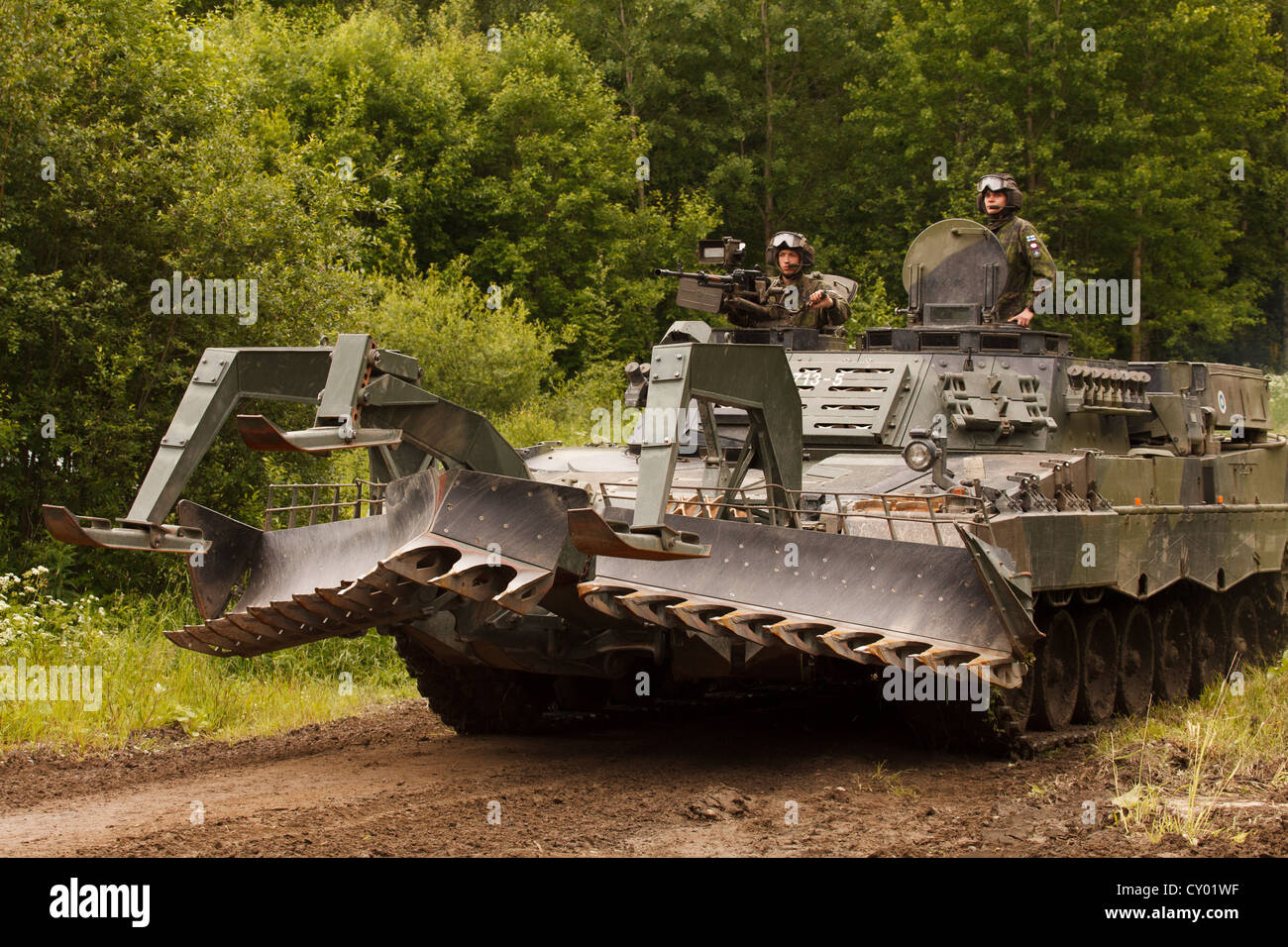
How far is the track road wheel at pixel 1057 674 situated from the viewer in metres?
9.52

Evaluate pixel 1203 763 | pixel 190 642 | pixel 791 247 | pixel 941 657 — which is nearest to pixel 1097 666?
pixel 1203 763

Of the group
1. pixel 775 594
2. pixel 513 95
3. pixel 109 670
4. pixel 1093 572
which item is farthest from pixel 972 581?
pixel 513 95

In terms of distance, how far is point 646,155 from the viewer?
32.9m

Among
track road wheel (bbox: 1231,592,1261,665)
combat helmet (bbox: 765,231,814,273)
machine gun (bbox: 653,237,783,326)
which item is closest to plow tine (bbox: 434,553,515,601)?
machine gun (bbox: 653,237,783,326)

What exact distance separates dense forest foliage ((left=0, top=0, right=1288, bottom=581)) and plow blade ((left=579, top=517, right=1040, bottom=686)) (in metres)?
7.26

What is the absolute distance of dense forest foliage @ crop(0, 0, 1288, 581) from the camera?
15.6 metres

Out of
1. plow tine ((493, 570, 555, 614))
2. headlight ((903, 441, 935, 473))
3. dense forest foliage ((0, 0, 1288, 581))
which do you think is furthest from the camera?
dense forest foliage ((0, 0, 1288, 581))

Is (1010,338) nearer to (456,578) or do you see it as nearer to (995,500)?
(995,500)

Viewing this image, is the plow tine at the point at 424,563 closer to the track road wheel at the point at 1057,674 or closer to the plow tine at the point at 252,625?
the plow tine at the point at 252,625

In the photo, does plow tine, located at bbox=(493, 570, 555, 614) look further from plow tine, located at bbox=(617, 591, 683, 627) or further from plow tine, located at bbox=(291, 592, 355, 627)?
→ plow tine, located at bbox=(291, 592, 355, 627)

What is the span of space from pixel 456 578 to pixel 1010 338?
202 inches

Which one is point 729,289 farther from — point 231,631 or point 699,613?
point 231,631

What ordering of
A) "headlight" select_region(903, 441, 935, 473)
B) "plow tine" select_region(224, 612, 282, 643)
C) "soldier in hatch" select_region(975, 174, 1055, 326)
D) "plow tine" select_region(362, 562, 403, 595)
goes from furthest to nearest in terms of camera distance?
"soldier in hatch" select_region(975, 174, 1055, 326), "headlight" select_region(903, 441, 935, 473), "plow tine" select_region(224, 612, 282, 643), "plow tine" select_region(362, 562, 403, 595)

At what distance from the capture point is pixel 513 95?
29.1m
